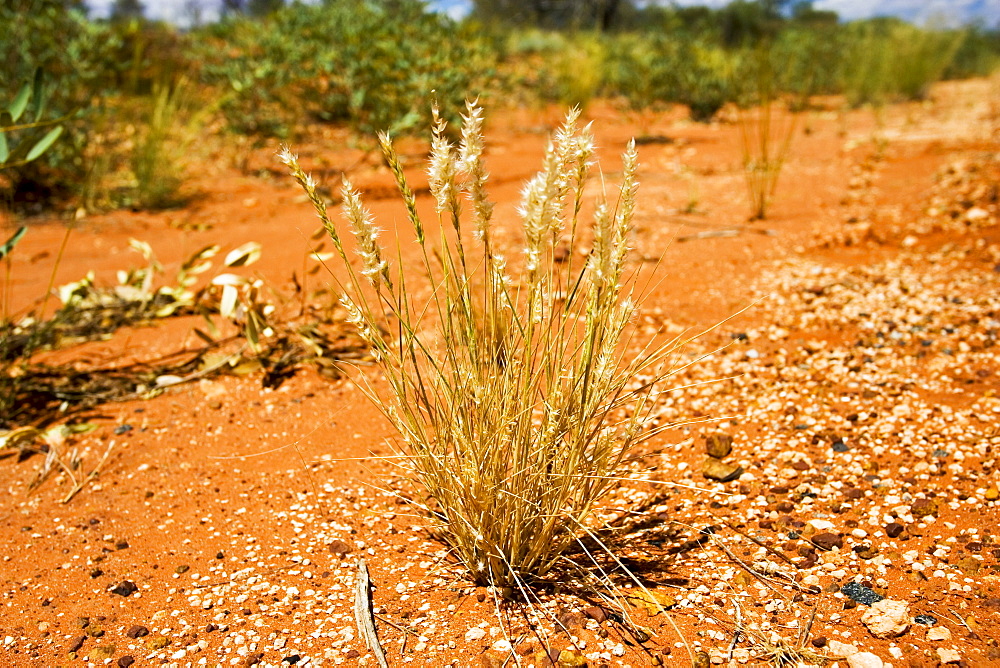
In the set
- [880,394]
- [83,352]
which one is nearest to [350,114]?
[83,352]

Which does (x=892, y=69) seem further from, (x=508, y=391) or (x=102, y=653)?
(x=102, y=653)

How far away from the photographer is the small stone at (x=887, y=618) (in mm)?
1409

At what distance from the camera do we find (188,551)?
184cm

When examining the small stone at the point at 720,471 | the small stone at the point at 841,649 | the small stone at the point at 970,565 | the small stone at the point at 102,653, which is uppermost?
the small stone at the point at 970,565

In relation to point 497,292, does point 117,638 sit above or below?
below

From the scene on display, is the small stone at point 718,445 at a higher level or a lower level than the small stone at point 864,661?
lower

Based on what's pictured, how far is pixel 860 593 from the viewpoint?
60.2 inches

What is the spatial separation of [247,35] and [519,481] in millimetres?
6512

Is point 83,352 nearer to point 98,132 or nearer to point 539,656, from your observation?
point 539,656

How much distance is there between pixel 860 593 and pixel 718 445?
67cm

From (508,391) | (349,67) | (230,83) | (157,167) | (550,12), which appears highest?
(550,12)

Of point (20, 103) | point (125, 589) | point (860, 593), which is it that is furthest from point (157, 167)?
point (860, 593)

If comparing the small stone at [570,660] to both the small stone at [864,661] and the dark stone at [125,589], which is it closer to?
the small stone at [864,661]

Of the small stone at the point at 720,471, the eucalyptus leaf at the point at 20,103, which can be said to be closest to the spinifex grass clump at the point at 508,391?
the small stone at the point at 720,471
